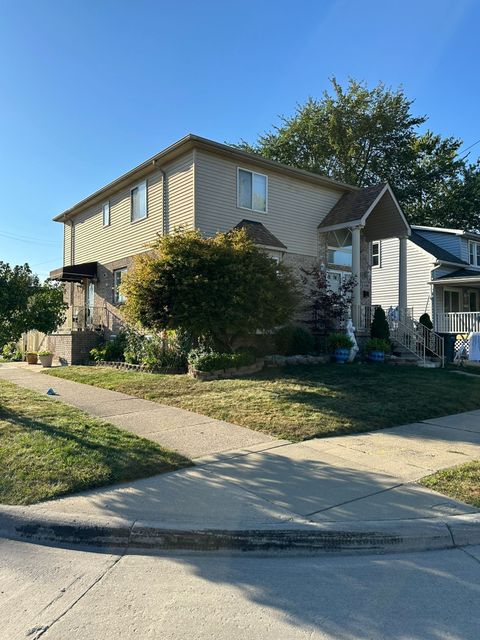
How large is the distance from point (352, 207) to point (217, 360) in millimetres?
9243

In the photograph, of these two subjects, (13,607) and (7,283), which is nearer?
(13,607)

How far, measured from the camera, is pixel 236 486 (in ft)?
17.1

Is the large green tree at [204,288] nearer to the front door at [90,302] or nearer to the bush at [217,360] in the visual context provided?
the bush at [217,360]

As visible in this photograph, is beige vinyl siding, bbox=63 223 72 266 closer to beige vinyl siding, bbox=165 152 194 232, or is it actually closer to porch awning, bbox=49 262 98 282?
porch awning, bbox=49 262 98 282

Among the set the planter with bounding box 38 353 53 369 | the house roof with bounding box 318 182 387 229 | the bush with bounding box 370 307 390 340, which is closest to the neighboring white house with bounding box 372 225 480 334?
the bush with bounding box 370 307 390 340

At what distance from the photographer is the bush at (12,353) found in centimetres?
2203

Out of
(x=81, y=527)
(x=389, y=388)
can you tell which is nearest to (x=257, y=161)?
(x=389, y=388)

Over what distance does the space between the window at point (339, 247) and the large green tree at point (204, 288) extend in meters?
7.21

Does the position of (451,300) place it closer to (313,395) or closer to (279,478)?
(313,395)

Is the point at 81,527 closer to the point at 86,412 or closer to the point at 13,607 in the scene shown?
the point at 13,607

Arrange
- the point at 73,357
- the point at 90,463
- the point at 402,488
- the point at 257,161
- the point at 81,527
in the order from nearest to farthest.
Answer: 1. the point at 81,527
2. the point at 402,488
3. the point at 90,463
4. the point at 257,161
5. the point at 73,357

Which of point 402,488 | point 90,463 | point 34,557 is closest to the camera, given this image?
point 34,557

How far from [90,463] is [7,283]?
4270 mm

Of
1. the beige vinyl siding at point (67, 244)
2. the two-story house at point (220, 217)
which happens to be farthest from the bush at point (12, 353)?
the beige vinyl siding at point (67, 244)
